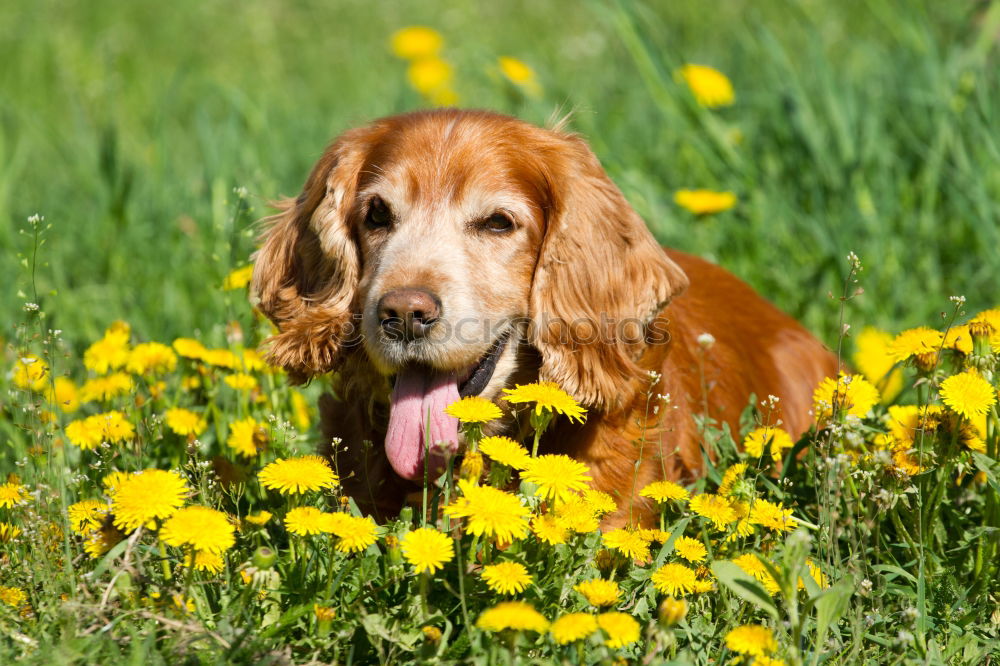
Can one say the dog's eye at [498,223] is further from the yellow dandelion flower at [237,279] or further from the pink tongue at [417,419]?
→ the yellow dandelion flower at [237,279]

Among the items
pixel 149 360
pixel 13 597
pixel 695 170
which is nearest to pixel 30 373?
pixel 149 360

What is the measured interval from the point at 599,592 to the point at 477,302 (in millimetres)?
1029

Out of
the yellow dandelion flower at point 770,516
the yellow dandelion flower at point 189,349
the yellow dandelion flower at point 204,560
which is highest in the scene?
the yellow dandelion flower at point 189,349

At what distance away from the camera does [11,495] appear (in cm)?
237

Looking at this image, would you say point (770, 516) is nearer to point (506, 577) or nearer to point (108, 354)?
point (506, 577)

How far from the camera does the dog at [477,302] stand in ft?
9.17

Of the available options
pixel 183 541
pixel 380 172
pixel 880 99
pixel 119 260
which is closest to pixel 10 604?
pixel 183 541

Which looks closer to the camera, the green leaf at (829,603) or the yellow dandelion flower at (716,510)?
the green leaf at (829,603)

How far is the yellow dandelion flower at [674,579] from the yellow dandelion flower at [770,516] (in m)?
0.22

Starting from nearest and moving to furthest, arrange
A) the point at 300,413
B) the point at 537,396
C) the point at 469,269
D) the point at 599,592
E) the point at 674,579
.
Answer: the point at 599,592, the point at 674,579, the point at 537,396, the point at 469,269, the point at 300,413

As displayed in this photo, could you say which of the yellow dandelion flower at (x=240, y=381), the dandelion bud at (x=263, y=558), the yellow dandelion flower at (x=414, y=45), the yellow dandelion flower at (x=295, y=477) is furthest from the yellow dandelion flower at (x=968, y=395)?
the yellow dandelion flower at (x=414, y=45)

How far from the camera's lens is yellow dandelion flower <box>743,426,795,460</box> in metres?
2.44

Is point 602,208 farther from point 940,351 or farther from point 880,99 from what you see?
point 880,99

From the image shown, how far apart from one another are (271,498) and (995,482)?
1.70 meters
